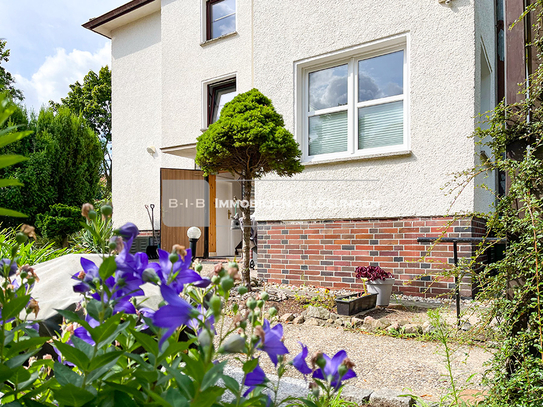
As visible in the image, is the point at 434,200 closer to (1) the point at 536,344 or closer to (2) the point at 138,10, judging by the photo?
(1) the point at 536,344

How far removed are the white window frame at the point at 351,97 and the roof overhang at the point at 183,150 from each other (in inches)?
117

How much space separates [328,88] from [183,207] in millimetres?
4811

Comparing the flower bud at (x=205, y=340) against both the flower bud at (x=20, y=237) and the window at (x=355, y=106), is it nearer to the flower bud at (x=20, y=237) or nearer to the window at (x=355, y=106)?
the flower bud at (x=20, y=237)

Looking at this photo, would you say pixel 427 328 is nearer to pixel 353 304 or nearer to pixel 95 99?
pixel 353 304

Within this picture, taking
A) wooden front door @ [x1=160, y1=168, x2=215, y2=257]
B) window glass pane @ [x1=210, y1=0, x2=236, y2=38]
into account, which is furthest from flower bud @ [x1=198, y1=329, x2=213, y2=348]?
window glass pane @ [x1=210, y1=0, x2=236, y2=38]

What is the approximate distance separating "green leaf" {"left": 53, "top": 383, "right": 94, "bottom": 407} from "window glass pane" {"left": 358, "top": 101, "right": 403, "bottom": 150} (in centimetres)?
516

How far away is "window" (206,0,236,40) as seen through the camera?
841 centimetres

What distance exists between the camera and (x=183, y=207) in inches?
361

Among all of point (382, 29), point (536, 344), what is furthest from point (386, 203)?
point (536, 344)

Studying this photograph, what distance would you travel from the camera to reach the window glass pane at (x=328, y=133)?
18.2 feet

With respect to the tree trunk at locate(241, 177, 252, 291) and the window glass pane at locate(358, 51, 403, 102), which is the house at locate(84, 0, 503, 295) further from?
the tree trunk at locate(241, 177, 252, 291)

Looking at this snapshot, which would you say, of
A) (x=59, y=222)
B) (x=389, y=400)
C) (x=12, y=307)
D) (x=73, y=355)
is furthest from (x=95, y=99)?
(x=73, y=355)

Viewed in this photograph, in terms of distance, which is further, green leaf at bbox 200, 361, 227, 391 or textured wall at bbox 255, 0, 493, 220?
textured wall at bbox 255, 0, 493, 220

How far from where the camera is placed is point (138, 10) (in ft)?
31.6
